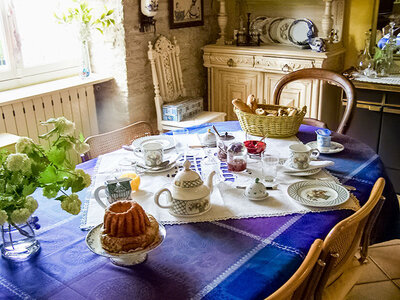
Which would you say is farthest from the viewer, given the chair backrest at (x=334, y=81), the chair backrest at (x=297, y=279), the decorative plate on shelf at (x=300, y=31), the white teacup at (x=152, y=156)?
the decorative plate on shelf at (x=300, y=31)

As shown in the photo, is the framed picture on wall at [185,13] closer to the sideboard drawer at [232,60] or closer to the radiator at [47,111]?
the sideboard drawer at [232,60]

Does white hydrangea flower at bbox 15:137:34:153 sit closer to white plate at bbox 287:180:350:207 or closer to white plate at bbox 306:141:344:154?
white plate at bbox 287:180:350:207

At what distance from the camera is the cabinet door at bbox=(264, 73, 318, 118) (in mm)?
3499

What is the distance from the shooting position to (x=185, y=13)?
3.81 m

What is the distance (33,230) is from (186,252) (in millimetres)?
501

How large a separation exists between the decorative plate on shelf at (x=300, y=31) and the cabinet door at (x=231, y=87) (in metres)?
0.42

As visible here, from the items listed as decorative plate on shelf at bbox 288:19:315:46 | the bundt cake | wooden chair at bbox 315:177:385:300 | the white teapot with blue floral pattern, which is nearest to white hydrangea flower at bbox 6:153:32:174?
the bundt cake

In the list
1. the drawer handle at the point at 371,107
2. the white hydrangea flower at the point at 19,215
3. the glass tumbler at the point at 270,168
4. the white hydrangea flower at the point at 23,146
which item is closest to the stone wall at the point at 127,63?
the drawer handle at the point at 371,107

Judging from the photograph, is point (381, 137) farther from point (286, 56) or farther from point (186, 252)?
point (186, 252)

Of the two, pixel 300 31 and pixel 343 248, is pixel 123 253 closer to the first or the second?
pixel 343 248

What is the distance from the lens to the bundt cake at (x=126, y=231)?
1323mm

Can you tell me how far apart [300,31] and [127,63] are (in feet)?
4.81

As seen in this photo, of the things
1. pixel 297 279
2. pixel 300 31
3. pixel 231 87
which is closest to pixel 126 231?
pixel 297 279

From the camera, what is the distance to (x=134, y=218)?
1.35m
